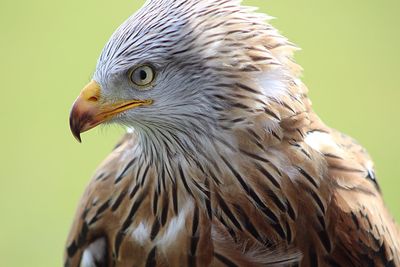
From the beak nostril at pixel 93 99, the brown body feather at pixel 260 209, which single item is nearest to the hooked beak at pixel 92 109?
the beak nostril at pixel 93 99

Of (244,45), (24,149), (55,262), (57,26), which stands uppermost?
(244,45)

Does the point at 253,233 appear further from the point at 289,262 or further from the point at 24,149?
the point at 24,149

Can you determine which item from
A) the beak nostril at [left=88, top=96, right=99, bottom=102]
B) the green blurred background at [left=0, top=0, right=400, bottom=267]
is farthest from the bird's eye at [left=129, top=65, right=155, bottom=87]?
the green blurred background at [left=0, top=0, right=400, bottom=267]

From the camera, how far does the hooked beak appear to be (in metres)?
2.03

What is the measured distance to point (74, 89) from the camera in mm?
5328

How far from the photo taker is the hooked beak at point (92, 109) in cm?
203

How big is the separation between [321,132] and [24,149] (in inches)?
124

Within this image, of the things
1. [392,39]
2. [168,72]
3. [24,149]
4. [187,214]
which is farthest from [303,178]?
[392,39]

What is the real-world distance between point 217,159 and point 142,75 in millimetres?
304

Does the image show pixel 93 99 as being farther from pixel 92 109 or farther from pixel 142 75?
pixel 142 75

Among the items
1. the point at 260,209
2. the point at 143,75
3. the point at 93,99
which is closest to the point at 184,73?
the point at 143,75

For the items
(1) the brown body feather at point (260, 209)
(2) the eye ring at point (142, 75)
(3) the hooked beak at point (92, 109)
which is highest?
(2) the eye ring at point (142, 75)

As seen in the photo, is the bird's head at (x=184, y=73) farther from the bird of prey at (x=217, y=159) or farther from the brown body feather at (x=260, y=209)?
the brown body feather at (x=260, y=209)

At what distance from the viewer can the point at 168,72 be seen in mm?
2023
